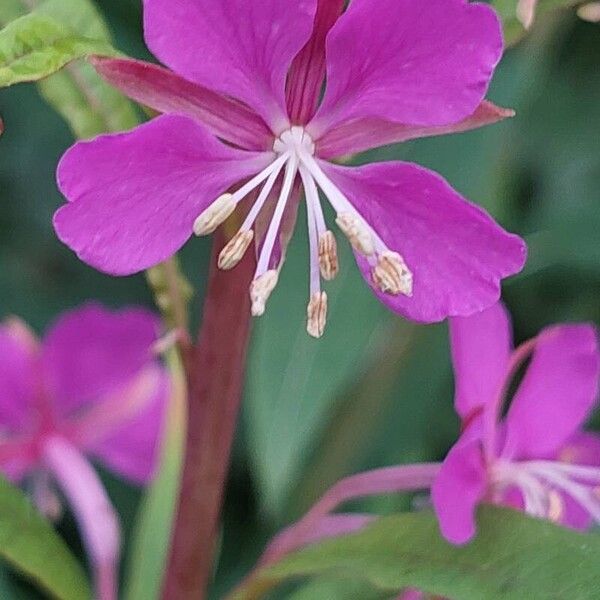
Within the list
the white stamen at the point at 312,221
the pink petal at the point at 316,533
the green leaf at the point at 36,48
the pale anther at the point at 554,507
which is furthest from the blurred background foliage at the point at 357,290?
the green leaf at the point at 36,48

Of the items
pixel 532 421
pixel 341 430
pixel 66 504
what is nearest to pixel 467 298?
pixel 532 421

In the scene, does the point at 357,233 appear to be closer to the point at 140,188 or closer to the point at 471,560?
the point at 140,188

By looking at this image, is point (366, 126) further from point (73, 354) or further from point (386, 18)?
point (73, 354)

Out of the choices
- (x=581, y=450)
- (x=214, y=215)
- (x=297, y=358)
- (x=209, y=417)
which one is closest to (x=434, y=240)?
(x=214, y=215)

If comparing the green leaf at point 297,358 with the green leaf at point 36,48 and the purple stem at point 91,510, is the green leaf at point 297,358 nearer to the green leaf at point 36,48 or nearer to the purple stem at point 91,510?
the purple stem at point 91,510

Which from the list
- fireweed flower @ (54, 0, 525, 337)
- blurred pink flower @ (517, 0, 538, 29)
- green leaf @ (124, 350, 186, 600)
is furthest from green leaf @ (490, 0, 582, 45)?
green leaf @ (124, 350, 186, 600)
